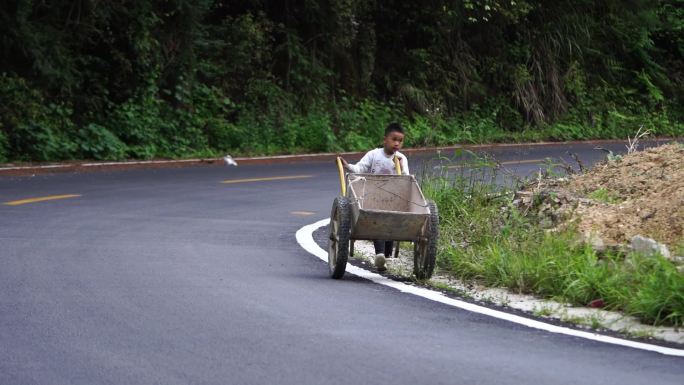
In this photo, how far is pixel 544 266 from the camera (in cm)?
→ 1058

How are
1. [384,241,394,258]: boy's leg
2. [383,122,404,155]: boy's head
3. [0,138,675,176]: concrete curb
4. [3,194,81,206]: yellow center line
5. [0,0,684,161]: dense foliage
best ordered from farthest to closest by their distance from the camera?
[0,0,684,161]: dense foliage, [0,138,675,176]: concrete curb, [3,194,81,206]: yellow center line, [384,241,394,258]: boy's leg, [383,122,404,155]: boy's head

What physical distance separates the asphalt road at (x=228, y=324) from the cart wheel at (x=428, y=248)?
560 mm

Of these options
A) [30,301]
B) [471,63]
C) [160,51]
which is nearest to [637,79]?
[471,63]

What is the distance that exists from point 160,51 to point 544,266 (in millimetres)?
18149

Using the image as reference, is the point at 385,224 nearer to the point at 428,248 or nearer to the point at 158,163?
the point at 428,248

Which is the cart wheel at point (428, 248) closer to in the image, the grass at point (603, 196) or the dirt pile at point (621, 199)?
the dirt pile at point (621, 199)

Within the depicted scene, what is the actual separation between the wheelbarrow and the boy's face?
466 mm

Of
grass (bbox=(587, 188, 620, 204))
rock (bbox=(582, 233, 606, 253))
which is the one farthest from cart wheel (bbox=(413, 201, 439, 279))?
grass (bbox=(587, 188, 620, 204))

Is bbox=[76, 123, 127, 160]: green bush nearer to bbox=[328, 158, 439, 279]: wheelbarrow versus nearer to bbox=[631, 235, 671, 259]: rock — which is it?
bbox=[328, 158, 439, 279]: wheelbarrow

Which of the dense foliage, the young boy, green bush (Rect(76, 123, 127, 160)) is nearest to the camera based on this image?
the young boy

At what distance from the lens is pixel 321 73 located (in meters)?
31.6

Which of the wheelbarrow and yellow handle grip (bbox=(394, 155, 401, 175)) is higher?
yellow handle grip (bbox=(394, 155, 401, 175))

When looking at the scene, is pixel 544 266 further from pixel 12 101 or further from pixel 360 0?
pixel 360 0

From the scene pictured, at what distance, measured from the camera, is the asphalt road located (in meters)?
7.32
